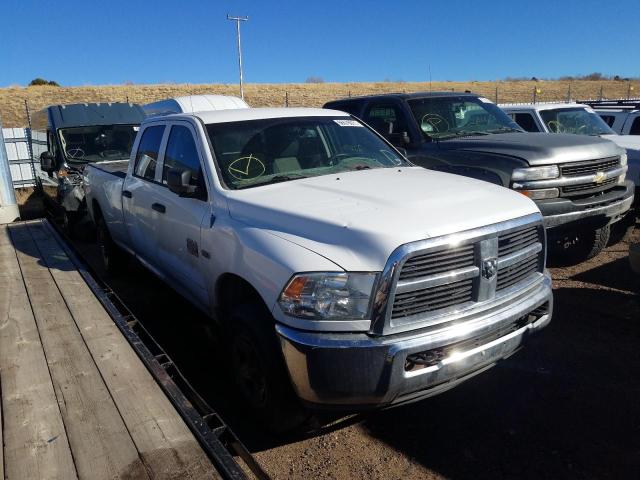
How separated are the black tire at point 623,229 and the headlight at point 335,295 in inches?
250

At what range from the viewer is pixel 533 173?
5.68 m

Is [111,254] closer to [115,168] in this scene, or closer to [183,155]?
[115,168]

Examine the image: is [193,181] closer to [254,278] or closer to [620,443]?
[254,278]

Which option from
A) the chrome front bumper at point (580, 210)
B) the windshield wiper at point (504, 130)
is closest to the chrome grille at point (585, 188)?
the chrome front bumper at point (580, 210)

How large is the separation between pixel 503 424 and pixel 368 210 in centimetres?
164

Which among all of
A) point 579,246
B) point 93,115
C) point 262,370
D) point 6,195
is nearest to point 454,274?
point 262,370

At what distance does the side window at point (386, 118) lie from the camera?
7293 mm

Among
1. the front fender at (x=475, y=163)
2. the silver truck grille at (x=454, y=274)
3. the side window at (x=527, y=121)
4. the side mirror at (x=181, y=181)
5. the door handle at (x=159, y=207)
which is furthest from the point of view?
the side window at (x=527, y=121)

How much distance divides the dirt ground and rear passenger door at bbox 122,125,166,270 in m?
0.99

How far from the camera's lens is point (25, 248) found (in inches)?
235

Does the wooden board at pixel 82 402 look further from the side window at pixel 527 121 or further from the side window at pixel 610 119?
the side window at pixel 610 119

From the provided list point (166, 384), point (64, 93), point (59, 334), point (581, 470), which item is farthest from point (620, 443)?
point (64, 93)

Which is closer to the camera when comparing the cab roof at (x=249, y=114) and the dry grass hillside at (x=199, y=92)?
the cab roof at (x=249, y=114)

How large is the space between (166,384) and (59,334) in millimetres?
1167
